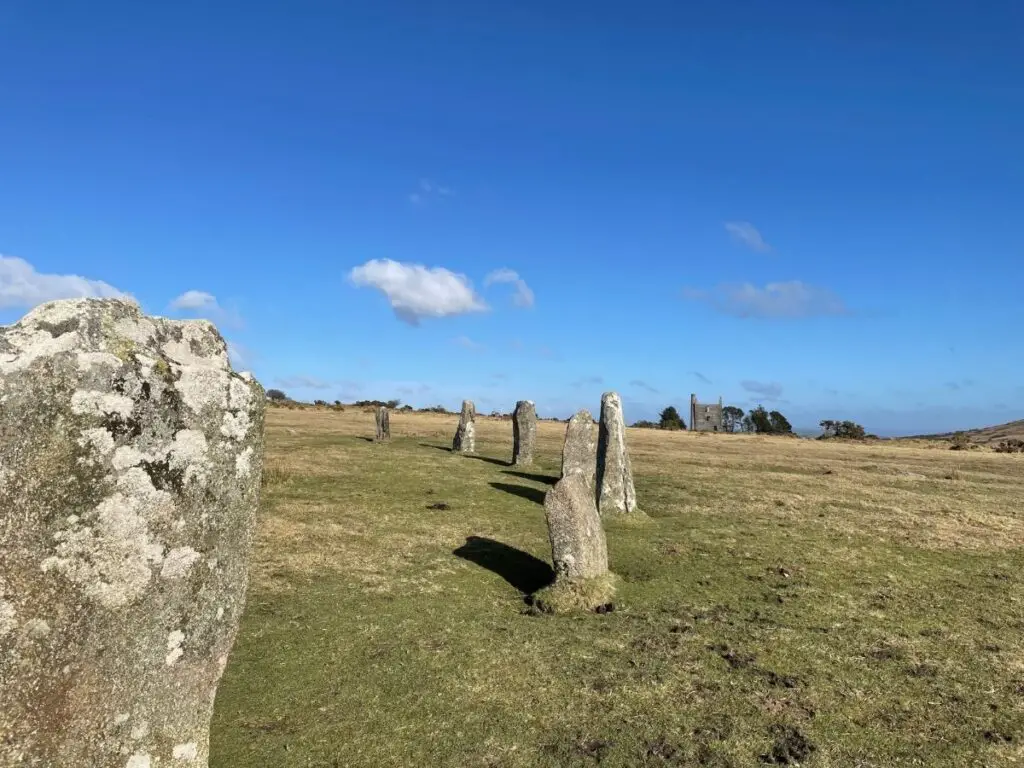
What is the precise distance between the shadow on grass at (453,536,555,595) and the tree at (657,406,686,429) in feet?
185

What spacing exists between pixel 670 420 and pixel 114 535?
7008 centimetres

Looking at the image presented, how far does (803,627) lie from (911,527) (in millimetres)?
7969

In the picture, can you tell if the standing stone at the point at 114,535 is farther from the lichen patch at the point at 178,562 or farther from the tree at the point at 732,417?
the tree at the point at 732,417

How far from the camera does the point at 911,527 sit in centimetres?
1527

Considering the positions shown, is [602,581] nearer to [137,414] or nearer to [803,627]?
[803,627]

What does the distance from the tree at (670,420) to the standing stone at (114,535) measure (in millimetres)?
65428

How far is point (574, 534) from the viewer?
1045 centimetres

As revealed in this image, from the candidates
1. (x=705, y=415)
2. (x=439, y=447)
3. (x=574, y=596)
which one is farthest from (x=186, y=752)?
(x=705, y=415)

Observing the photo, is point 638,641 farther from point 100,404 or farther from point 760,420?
point 760,420

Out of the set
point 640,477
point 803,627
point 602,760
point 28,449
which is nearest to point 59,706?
point 28,449

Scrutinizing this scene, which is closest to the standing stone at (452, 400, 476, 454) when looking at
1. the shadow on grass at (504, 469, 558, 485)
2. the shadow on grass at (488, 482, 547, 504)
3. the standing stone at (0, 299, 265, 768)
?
the shadow on grass at (504, 469, 558, 485)

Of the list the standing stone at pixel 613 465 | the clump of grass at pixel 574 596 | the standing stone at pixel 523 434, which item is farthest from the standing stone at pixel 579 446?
the clump of grass at pixel 574 596

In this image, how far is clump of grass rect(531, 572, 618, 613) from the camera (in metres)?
9.91

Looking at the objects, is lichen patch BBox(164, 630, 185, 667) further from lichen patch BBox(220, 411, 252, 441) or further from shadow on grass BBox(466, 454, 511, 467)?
shadow on grass BBox(466, 454, 511, 467)
